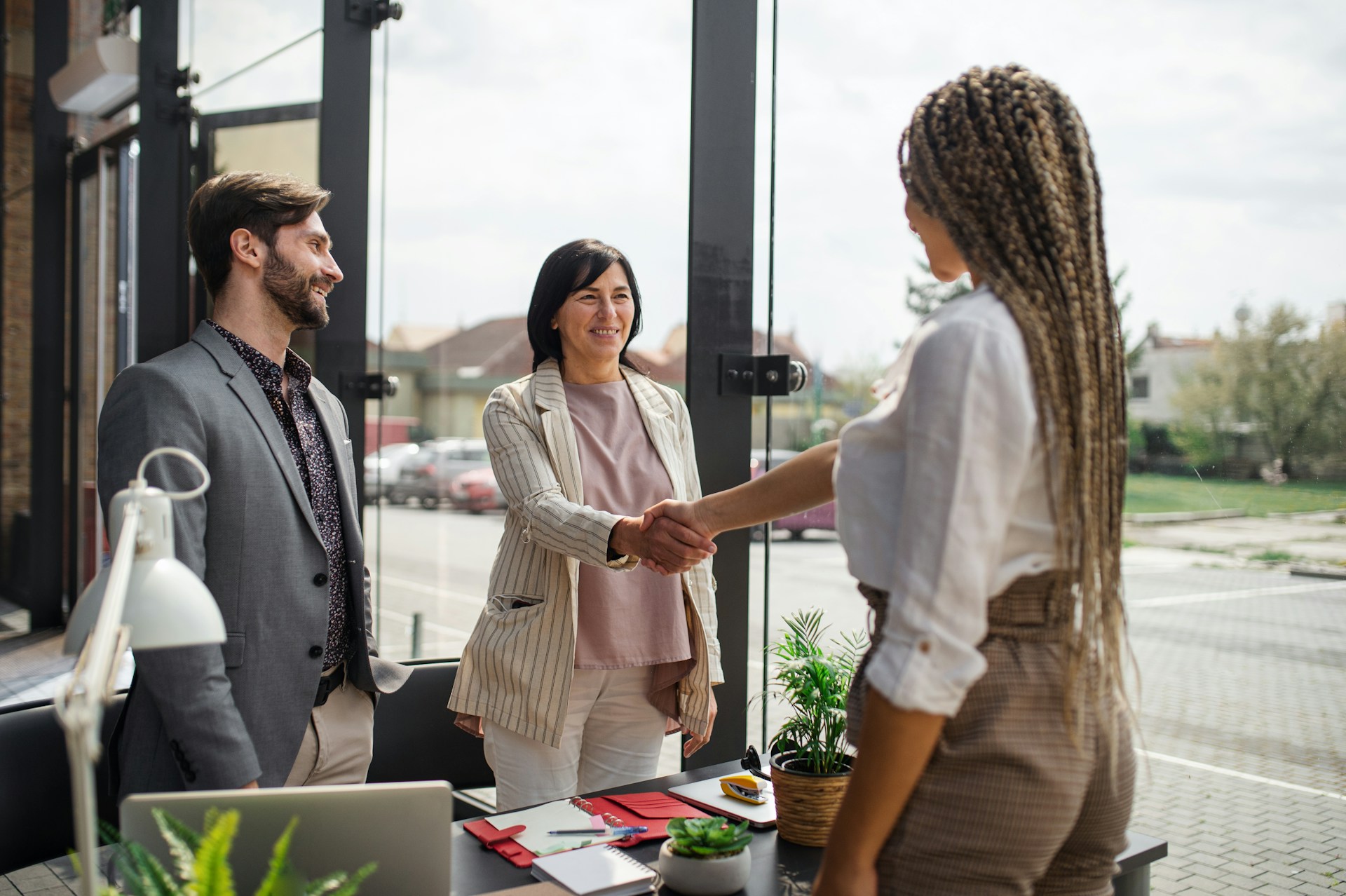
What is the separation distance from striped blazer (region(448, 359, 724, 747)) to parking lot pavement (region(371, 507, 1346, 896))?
37cm

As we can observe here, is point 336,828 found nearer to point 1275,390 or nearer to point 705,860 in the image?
point 705,860

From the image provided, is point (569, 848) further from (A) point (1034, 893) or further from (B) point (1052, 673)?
(B) point (1052, 673)

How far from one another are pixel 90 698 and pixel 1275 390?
2.21 meters

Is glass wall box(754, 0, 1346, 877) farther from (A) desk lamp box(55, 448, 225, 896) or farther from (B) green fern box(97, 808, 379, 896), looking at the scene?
(A) desk lamp box(55, 448, 225, 896)

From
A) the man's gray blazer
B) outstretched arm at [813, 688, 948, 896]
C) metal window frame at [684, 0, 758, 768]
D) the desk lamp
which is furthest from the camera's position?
metal window frame at [684, 0, 758, 768]

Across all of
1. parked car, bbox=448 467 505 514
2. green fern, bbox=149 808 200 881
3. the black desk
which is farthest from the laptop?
parked car, bbox=448 467 505 514

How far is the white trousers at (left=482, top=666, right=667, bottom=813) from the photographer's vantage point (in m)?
2.32

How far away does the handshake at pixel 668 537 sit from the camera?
2094 millimetres

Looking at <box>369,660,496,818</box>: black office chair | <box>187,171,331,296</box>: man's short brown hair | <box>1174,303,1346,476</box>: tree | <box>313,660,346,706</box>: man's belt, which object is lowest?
<box>369,660,496,818</box>: black office chair

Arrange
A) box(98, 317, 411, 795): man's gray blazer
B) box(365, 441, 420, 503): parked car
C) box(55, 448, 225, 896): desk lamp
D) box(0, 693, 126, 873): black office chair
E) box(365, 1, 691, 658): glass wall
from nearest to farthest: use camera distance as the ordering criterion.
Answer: box(55, 448, 225, 896): desk lamp, box(98, 317, 411, 795): man's gray blazer, box(0, 693, 126, 873): black office chair, box(365, 1, 691, 658): glass wall, box(365, 441, 420, 503): parked car

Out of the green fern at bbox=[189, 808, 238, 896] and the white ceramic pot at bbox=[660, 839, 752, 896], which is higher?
the green fern at bbox=[189, 808, 238, 896]

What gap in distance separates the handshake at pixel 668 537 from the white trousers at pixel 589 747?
1.09ft

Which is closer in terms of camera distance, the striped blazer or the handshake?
the handshake

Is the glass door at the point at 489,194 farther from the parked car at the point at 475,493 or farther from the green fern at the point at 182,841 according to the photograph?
the green fern at the point at 182,841
